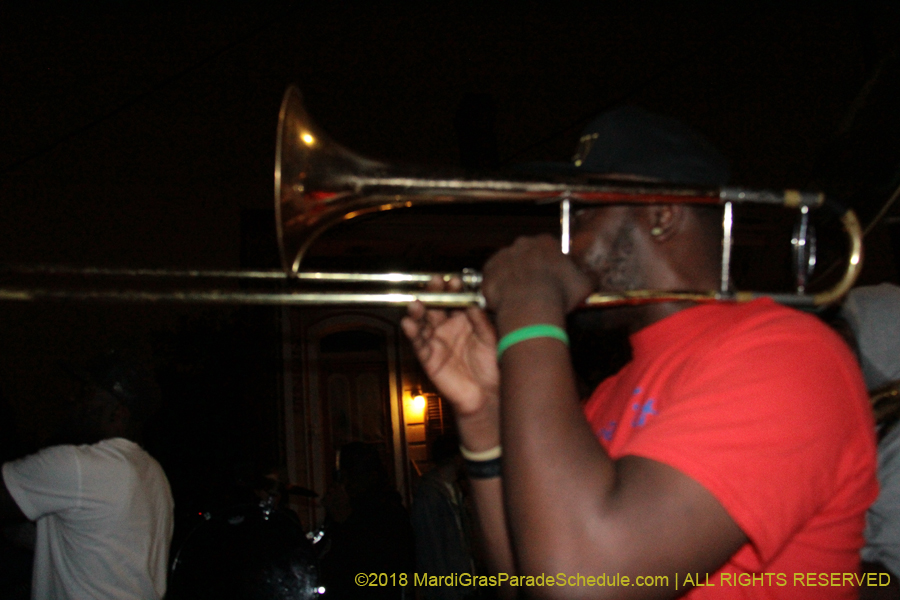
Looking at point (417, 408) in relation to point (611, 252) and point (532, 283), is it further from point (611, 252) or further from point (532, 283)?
point (532, 283)

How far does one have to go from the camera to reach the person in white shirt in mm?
2924

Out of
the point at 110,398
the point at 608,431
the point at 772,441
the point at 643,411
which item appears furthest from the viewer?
the point at 110,398

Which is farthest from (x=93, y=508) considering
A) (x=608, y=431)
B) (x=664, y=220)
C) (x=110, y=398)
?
(x=664, y=220)

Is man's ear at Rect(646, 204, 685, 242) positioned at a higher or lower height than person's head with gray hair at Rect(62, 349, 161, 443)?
higher

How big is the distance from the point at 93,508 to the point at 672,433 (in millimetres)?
2877

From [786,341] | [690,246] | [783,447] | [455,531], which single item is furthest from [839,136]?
[455,531]

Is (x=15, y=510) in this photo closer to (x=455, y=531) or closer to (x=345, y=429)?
(x=455, y=531)

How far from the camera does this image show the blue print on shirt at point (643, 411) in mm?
1423

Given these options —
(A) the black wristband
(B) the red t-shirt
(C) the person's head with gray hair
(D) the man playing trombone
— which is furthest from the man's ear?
(C) the person's head with gray hair

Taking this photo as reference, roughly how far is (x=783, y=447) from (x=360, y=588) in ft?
13.6

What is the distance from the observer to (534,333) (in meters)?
1.30

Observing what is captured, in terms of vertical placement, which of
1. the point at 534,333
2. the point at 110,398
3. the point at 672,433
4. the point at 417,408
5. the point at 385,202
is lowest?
the point at 417,408

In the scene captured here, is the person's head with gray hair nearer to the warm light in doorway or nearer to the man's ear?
the man's ear

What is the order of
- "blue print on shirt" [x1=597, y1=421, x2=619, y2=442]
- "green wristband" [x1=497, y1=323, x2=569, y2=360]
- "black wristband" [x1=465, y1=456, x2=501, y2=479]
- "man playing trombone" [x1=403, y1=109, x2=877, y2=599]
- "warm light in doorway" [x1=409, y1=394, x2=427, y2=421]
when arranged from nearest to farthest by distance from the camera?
"man playing trombone" [x1=403, y1=109, x2=877, y2=599] < "green wristband" [x1=497, y1=323, x2=569, y2=360] < "blue print on shirt" [x1=597, y1=421, x2=619, y2=442] < "black wristband" [x1=465, y1=456, x2=501, y2=479] < "warm light in doorway" [x1=409, y1=394, x2=427, y2=421]
